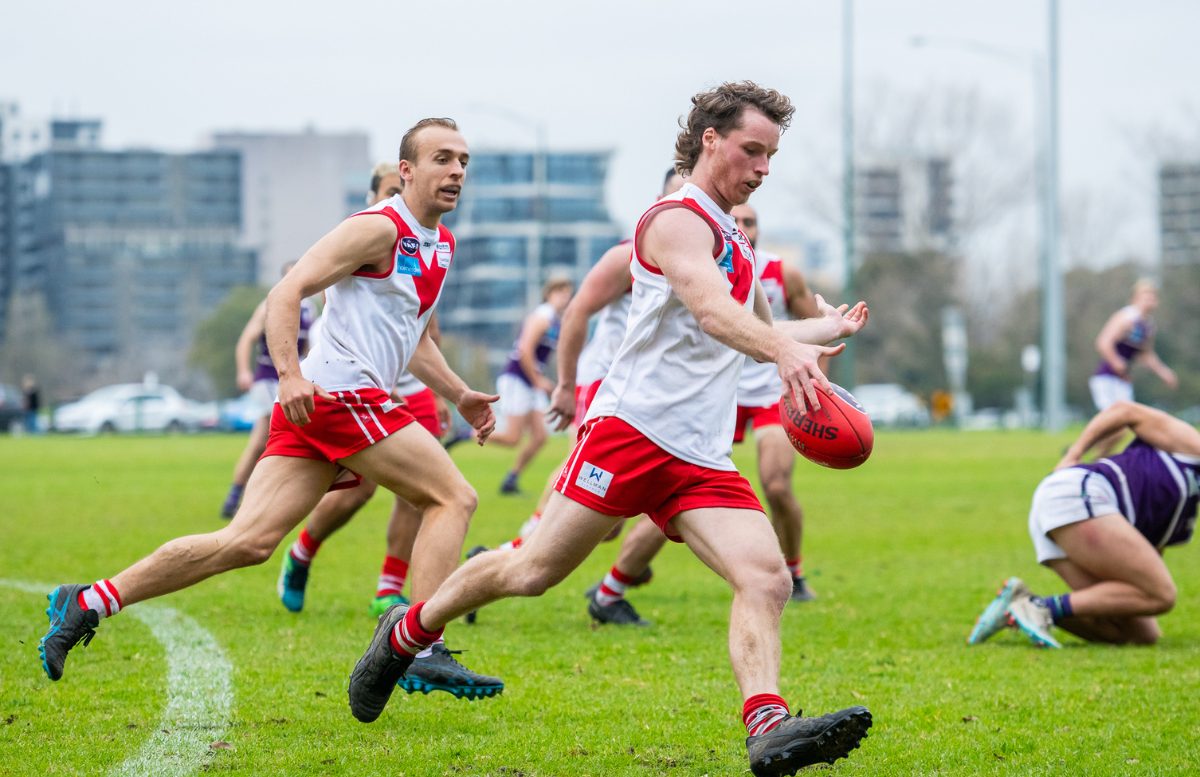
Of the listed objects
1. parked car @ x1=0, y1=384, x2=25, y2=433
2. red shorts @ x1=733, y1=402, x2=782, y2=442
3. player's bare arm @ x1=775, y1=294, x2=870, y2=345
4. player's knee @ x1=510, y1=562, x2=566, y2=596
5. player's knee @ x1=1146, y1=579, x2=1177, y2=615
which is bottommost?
parked car @ x1=0, y1=384, x2=25, y2=433

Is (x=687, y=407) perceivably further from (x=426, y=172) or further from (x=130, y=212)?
(x=130, y=212)

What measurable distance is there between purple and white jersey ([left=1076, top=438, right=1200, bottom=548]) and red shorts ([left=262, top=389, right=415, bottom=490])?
387cm

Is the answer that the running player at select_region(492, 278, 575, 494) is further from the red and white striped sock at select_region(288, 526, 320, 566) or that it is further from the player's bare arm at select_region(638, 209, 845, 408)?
the player's bare arm at select_region(638, 209, 845, 408)

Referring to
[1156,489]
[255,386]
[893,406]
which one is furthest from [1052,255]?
[1156,489]

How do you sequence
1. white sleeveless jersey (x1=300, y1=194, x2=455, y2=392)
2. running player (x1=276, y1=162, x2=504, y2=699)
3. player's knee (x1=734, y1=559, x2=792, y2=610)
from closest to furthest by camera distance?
player's knee (x1=734, y1=559, x2=792, y2=610) < white sleeveless jersey (x1=300, y1=194, x2=455, y2=392) < running player (x1=276, y1=162, x2=504, y2=699)

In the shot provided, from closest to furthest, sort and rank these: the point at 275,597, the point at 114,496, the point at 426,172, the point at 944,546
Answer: the point at 426,172 → the point at 275,597 → the point at 944,546 → the point at 114,496

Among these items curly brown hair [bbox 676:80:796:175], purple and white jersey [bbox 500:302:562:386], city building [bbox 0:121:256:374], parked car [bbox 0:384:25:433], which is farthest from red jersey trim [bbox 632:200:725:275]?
city building [bbox 0:121:256:374]

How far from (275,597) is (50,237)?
12112cm

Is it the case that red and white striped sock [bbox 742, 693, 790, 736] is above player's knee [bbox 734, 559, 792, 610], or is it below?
below

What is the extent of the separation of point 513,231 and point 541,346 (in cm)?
11457

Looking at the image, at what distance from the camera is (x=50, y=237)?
403 ft

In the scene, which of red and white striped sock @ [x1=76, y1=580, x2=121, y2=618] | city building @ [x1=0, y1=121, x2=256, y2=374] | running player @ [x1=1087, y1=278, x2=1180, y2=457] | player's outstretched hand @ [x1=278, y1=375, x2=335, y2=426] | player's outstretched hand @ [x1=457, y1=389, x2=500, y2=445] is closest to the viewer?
player's outstretched hand @ [x1=278, y1=375, x2=335, y2=426]

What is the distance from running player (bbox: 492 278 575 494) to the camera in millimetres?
16094

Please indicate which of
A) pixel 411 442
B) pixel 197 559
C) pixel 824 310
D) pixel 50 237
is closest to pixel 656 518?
pixel 824 310
